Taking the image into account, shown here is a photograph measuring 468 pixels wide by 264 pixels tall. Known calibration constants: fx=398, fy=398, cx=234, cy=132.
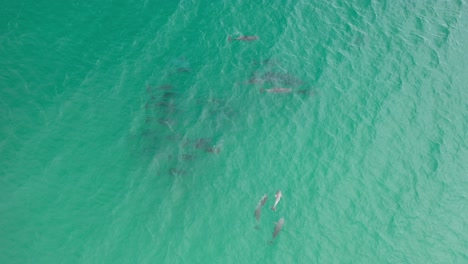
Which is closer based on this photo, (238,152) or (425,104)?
(238,152)

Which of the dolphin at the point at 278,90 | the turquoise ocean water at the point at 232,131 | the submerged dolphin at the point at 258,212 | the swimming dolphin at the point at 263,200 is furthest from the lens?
the dolphin at the point at 278,90

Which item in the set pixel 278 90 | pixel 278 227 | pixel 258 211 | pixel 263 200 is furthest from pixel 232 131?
pixel 278 227

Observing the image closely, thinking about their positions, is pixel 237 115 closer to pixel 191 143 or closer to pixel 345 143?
pixel 191 143

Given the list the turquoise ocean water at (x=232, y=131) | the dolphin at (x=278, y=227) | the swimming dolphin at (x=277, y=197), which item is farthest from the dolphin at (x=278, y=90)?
the dolphin at (x=278, y=227)

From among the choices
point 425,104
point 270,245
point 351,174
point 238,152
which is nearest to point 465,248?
point 351,174

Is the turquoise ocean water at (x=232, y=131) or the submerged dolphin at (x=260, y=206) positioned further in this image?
the submerged dolphin at (x=260, y=206)

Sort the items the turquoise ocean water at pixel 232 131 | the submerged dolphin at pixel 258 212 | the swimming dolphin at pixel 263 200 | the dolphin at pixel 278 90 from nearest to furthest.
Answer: the turquoise ocean water at pixel 232 131 → the submerged dolphin at pixel 258 212 → the swimming dolphin at pixel 263 200 → the dolphin at pixel 278 90

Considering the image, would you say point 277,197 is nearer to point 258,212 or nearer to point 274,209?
point 274,209

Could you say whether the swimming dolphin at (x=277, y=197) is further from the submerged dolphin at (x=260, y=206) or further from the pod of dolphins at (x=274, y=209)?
the submerged dolphin at (x=260, y=206)
